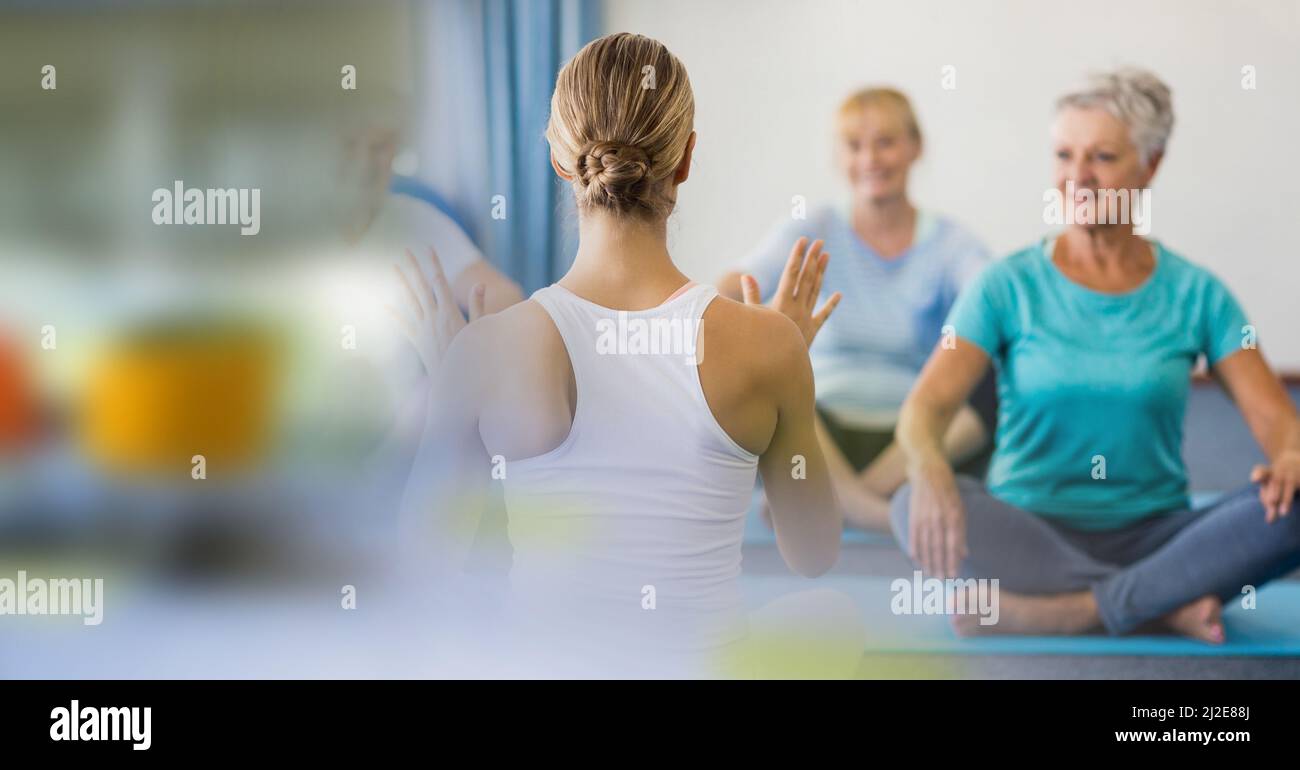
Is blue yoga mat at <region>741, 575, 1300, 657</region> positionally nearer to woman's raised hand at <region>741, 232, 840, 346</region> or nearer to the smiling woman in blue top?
the smiling woman in blue top

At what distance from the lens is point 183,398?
2.07 meters

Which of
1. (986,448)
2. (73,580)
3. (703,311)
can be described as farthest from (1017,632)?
(73,580)

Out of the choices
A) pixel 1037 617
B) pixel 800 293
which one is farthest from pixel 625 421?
pixel 1037 617

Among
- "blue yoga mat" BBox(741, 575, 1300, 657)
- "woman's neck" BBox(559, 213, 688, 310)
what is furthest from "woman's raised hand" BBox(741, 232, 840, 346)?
"blue yoga mat" BBox(741, 575, 1300, 657)

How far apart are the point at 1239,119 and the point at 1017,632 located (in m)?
1.00

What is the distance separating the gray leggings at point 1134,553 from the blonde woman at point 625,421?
2.98 feet

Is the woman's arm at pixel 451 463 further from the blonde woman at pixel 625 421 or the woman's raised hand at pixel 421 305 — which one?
the woman's raised hand at pixel 421 305

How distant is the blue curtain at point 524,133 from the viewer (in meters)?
2.06

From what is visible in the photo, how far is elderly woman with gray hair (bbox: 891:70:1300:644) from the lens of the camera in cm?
203

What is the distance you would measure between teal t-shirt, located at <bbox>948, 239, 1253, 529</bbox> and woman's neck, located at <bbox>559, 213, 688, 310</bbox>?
1.02 meters

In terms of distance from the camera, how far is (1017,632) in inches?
80.2

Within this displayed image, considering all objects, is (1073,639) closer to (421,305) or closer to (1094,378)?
(1094,378)

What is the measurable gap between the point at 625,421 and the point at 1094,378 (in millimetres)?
1203

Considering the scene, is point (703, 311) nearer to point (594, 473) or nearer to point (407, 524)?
point (594, 473)
